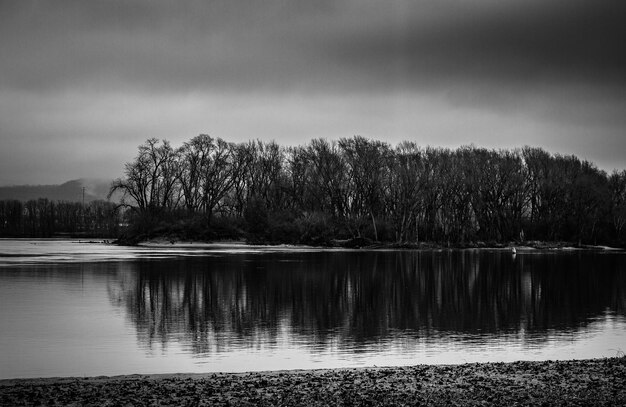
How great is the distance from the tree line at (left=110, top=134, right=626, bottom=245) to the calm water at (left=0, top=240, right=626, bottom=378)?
6800 centimetres

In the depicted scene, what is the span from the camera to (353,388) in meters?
12.9

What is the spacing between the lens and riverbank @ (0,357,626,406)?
11859mm

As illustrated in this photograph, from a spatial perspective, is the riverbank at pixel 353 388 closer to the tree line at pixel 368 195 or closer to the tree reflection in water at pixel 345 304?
the tree reflection in water at pixel 345 304

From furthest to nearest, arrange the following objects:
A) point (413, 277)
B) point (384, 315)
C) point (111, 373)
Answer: point (413, 277) → point (384, 315) → point (111, 373)

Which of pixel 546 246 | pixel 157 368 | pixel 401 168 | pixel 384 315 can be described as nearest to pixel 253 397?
pixel 157 368

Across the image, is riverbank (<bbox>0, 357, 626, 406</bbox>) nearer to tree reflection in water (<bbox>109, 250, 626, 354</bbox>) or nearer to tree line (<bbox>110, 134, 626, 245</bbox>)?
tree reflection in water (<bbox>109, 250, 626, 354</bbox>)

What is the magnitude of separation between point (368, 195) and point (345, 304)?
286ft

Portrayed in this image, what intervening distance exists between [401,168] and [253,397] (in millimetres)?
103044

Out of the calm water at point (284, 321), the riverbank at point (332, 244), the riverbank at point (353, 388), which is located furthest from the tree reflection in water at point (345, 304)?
the riverbank at point (332, 244)

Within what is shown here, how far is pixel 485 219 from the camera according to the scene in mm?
125125

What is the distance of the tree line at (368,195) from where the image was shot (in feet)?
374

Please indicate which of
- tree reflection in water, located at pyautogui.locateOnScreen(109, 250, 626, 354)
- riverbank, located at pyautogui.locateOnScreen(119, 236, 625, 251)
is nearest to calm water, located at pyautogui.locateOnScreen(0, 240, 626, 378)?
tree reflection in water, located at pyautogui.locateOnScreen(109, 250, 626, 354)

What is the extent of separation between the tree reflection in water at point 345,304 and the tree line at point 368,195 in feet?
207

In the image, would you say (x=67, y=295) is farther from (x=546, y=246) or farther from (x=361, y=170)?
(x=546, y=246)
